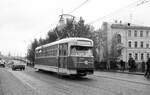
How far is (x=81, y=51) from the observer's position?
760 inches

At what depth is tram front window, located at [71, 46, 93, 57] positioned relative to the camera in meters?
19.1

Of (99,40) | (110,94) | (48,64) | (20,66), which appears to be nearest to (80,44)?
(48,64)

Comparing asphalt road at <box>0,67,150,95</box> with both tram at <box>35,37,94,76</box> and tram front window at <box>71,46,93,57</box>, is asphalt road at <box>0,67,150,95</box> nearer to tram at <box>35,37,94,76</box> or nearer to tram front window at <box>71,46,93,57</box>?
tram at <box>35,37,94,76</box>

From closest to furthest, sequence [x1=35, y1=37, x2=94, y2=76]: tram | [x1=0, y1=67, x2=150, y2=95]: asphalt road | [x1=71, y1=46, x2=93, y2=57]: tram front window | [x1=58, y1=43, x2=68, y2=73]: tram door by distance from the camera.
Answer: [x1=0, y1=67, x2=150, y2=95]: asphalt road < [x1=35, y1=37, x2=94, y2=76]: tram < [x1=71, y1=46, x2=93, y2=57]: tram front window < [x1=58, y1=43, x2=68, y2=73]: tram door

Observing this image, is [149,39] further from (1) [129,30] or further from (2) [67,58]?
(2) [67,58]

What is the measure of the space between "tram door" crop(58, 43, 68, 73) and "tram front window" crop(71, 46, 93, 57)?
723 mm

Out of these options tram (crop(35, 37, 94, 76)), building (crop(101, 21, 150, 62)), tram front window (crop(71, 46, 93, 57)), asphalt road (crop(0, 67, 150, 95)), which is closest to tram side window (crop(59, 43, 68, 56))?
tram (crop(35, 37, 94, 76))

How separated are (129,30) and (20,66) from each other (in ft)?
121

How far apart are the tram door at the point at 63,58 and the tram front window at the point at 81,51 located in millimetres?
723

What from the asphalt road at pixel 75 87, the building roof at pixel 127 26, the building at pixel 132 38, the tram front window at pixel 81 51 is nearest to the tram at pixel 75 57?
the tram front window at pixel 81 51

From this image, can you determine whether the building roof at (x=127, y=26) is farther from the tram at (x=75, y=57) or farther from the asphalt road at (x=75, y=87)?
the asphalt road at (x=75, y=87)

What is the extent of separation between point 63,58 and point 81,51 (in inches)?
68.0

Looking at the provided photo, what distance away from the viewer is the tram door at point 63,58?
64.1ft

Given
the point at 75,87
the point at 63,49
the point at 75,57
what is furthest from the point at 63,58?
the point at 75,87
